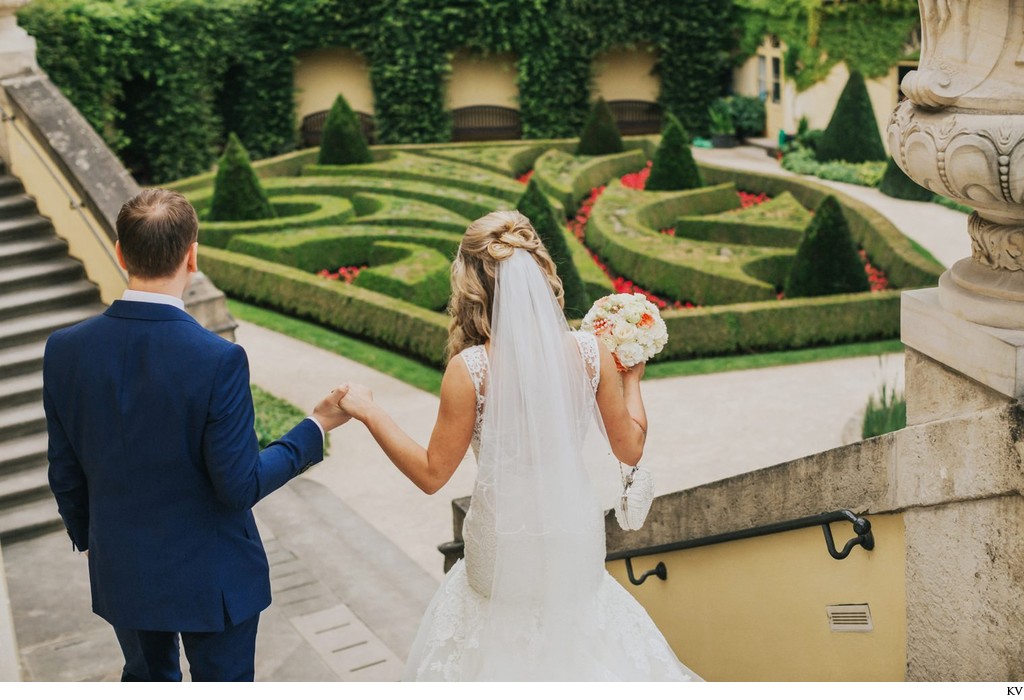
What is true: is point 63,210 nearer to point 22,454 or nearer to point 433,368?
point 22,454

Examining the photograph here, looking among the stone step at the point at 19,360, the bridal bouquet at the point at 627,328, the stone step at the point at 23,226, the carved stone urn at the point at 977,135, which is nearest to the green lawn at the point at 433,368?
the stone step at the point at 23,226

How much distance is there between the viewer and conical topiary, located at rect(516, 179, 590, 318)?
34.3ft

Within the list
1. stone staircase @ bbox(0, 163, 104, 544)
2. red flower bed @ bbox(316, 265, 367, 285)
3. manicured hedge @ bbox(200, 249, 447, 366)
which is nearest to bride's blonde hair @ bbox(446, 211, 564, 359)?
stone staircase @ bbox(0, 163, 104, 544)

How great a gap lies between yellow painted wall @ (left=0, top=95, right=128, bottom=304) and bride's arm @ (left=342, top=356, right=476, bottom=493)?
440 centimetres

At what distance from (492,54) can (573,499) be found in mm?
24051

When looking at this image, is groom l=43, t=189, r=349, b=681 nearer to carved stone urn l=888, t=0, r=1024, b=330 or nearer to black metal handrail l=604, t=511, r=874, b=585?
black metal handrail l=604, t=511, r=874, b=585

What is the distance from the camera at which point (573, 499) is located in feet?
10.5

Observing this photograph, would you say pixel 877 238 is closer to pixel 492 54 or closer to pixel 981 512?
pixel 981 512

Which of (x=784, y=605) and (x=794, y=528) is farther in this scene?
(x=784, y=605)

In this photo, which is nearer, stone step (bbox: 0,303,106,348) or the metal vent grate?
the metal vent grate

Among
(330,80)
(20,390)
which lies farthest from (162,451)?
(330,80)

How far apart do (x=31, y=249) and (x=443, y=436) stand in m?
5.49

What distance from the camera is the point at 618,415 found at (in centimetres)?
319

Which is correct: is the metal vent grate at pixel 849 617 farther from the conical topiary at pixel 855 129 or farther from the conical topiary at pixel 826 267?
the conical topiary at pixel 855 129
